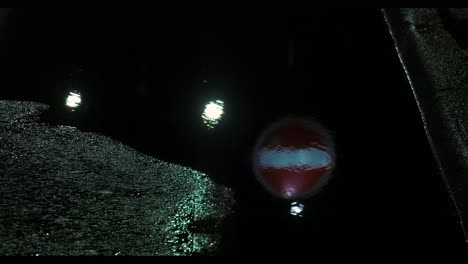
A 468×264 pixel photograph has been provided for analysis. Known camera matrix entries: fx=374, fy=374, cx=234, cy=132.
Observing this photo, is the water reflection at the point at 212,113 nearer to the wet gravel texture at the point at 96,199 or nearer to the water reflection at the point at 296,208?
the wet gravel texture at the point at 96,199

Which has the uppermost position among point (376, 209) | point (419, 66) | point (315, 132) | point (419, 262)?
point (419, 66)

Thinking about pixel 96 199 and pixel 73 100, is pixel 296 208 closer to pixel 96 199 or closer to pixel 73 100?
pixel 96 199

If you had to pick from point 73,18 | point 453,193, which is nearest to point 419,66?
point 453,193

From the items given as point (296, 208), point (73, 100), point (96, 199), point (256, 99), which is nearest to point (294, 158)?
point (296, 208)

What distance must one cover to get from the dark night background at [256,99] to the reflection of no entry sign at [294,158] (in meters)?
0.07

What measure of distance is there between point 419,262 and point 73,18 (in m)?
4.21

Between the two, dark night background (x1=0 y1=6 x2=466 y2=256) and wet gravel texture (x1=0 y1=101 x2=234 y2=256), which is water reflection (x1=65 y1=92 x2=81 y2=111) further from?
wet gravel texture (x1=0 y1=101 x2=234 y2=256)

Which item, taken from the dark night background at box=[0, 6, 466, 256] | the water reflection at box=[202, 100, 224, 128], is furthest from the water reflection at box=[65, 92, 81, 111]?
the water reflection at box=[202, 100, 224, 128]

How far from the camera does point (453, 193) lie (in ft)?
7.66

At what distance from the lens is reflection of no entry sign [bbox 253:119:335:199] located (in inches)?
93.7

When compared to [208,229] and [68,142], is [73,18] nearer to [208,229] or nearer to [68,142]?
[68,142]

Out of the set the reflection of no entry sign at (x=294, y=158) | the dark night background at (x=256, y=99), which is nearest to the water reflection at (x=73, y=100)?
the dark night background at (x=256, y=99)

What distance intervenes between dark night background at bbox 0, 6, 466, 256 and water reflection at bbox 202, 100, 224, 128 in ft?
0.18

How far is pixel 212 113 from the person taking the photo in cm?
300
